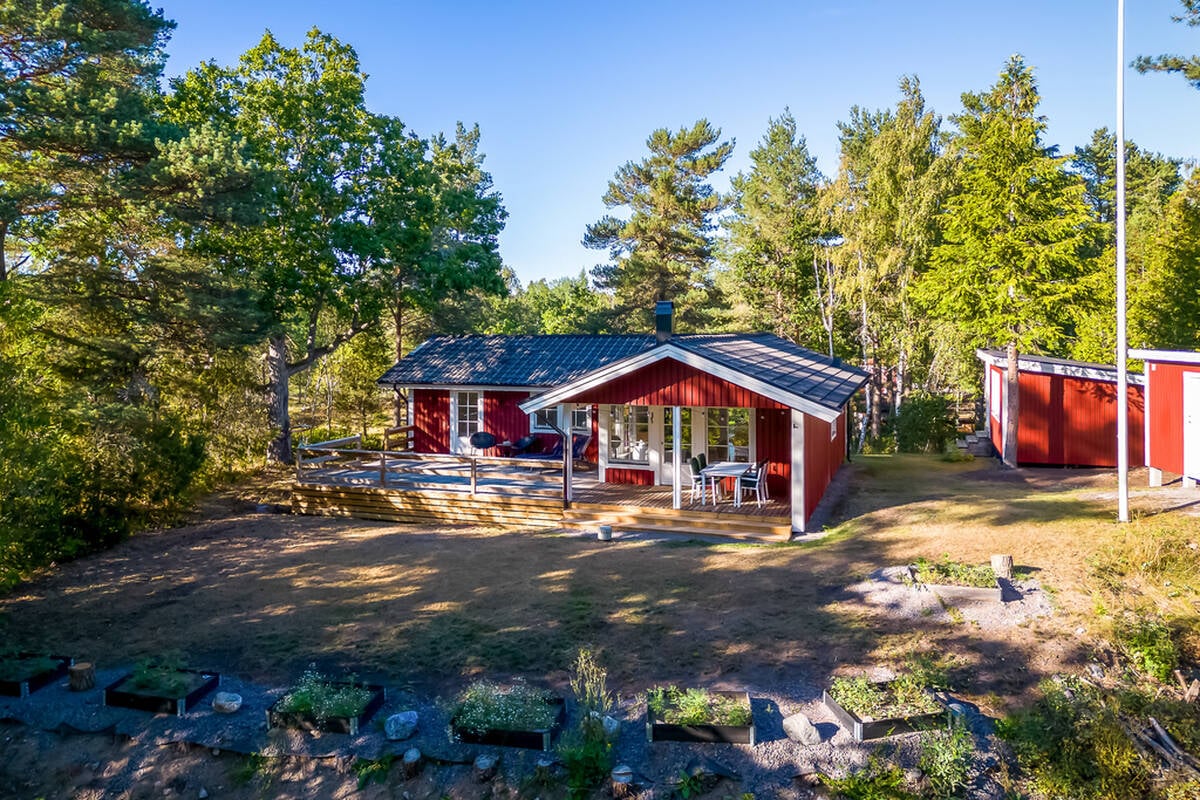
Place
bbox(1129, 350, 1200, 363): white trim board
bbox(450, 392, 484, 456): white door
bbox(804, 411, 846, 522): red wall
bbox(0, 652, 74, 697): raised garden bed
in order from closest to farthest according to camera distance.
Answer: bbox(0, 652, 74, 697): raised garden bed → bbox(804, 411, 846, 522): red wall → bbox(1129, 350, 1200, 363): white trim board → bbox(450, 392, 484, 456): white door

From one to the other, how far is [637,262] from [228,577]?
86.1ft

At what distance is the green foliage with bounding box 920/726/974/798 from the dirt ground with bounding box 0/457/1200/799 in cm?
94

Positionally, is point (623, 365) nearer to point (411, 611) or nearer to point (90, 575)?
point (411, 611)

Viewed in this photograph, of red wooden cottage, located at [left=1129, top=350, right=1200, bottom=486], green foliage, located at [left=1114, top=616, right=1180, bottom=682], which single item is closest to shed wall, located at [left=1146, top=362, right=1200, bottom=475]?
red wooden cottage, located at [left=1129, top=350, right=1200, bottom=486]

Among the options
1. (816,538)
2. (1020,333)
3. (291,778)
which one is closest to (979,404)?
(1020,333)

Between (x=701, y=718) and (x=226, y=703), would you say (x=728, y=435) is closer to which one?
(x=701, y=718)

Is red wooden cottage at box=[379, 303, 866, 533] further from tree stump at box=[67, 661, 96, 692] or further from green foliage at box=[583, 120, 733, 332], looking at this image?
green foliage at box=[583, 120, 733, 332]

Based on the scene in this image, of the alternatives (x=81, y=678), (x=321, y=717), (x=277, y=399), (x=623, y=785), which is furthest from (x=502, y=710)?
(x=277, y=399)

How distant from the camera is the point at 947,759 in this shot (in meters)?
5.09

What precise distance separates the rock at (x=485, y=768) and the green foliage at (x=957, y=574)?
584 cm

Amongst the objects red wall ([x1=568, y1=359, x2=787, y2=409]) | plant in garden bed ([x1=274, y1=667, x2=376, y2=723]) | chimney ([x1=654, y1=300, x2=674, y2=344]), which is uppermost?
chimney ([x1=654, y1=300, x2=674, y2=344])

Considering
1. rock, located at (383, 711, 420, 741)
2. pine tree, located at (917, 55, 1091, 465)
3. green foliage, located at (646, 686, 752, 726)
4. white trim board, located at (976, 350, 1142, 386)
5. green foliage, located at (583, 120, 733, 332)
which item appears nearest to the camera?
green foliage, located at (646, 686, 752, 726)

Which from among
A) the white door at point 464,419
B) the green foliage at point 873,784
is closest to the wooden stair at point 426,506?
the white door at point 464,419

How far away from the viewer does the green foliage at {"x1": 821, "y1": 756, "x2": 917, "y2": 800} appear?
4953 mm
